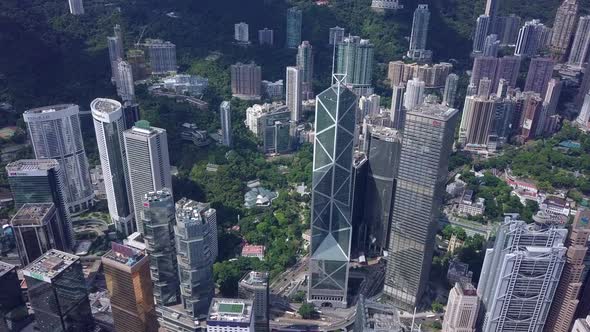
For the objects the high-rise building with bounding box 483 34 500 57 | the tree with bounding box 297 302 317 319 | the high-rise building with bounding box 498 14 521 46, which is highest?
the high-rise building with bounding box 498 14 521 46

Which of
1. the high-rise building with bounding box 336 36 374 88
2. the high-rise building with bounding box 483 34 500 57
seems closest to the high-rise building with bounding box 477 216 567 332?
the high-rise building with bounding box 336 36 374 88

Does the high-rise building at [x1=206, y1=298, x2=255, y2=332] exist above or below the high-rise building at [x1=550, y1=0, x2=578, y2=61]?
below

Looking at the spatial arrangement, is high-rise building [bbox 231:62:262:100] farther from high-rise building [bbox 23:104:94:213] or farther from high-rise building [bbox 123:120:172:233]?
high-rise building [bbox 123:120:172:233]

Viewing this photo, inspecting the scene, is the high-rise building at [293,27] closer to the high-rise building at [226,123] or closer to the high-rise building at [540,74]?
the high-rise building at [226,123]

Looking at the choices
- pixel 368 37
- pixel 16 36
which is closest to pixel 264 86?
pixel 368 37

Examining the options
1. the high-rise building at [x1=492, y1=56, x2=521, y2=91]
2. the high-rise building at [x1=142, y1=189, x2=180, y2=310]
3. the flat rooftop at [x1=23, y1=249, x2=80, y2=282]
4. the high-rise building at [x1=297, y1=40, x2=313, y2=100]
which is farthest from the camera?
the high-rise building at [x1=492, y1=56, x2=521, y2=91]

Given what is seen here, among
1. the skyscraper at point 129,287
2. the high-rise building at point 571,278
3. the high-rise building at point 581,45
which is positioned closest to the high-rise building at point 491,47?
the high-rise building at point 581,45

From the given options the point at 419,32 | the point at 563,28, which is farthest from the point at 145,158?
the point at 563,28
